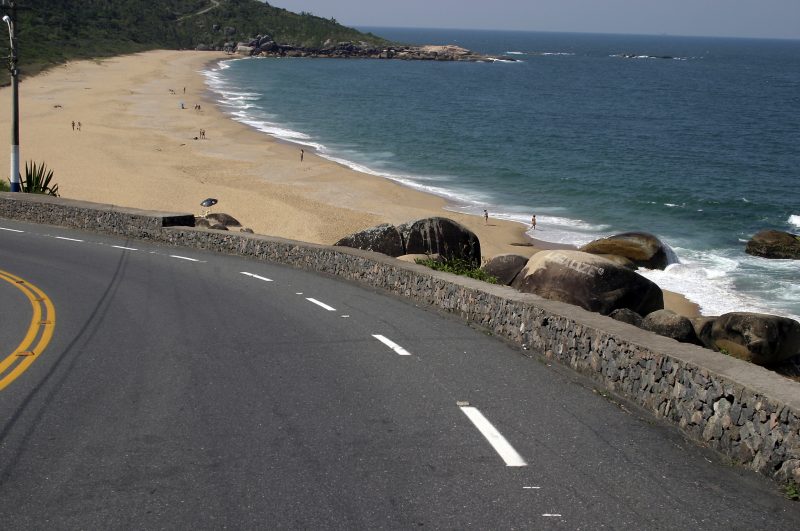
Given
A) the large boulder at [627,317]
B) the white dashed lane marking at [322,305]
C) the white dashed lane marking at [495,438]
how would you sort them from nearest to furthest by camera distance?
the white dashed lane marking at [495,438]
the white dashed lane marking at [322,305]
the large boulder at [627,317]

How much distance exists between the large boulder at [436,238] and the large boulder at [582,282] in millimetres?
3872

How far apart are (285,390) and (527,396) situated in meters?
2.51

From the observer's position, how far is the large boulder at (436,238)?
72.6 ft

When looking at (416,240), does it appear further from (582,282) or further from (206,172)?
(206,172)

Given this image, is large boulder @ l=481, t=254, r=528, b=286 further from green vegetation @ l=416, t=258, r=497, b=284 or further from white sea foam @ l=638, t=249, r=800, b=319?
white sea foam @ l=638, t=249, r=800, b=319

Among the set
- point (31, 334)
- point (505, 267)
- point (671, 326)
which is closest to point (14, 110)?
point (505, 267)

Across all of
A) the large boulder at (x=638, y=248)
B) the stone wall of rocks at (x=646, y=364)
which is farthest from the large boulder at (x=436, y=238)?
the large boulder at (x=638, y=248)

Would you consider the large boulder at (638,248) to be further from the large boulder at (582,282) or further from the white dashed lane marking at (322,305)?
the white dashed lane marking at (322,305)

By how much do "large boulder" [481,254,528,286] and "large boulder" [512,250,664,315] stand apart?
68.7 inches

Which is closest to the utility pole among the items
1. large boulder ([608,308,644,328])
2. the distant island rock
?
large boulder ([608,308,644,328])

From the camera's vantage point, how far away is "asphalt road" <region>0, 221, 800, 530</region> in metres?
6.49

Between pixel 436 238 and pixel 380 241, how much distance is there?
54.4 inches

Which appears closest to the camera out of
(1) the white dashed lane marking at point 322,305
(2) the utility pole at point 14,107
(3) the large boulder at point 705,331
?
(1) the white dashed lane marking at point 322,305

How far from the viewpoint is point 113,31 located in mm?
162250
